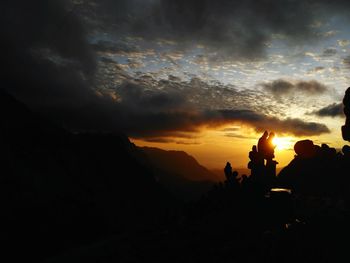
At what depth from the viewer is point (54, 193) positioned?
115 meters

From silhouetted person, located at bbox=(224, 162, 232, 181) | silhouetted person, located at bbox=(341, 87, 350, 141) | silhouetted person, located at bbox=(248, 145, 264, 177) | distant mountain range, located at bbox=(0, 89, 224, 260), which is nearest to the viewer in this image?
silhouetted person, located at bbox=(341, 87, 350, 141)

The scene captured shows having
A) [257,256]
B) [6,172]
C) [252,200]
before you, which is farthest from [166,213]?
[6,172]

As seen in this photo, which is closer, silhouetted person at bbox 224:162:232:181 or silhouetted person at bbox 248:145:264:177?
silhouetted person at bbox 224:162:232:181

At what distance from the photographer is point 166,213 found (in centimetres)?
2206

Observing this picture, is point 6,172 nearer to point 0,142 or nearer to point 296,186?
point 0,142

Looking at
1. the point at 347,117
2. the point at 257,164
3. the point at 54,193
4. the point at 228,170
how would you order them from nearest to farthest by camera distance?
the point at 347,117 → the point at 228,170 → the point at 257,164 → the point at 54,193

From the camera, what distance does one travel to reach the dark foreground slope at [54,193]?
83.8 metres

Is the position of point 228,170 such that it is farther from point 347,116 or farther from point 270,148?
point 347,116

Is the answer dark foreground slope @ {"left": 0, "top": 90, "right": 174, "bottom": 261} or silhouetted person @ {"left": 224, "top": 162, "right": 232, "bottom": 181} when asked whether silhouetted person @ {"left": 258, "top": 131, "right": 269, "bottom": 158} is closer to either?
silhouetted person @ {"left": 224, "top": 162, "right": 232, "bottom": 181}

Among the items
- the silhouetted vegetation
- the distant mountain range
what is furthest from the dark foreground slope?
the silhouetted vegetation

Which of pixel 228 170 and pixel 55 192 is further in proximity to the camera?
pixel 55 192

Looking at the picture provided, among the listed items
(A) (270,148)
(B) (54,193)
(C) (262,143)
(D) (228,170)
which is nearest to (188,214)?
(D) (228,170)

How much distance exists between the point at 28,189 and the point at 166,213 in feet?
337

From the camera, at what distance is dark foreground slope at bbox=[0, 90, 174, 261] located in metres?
83.8
